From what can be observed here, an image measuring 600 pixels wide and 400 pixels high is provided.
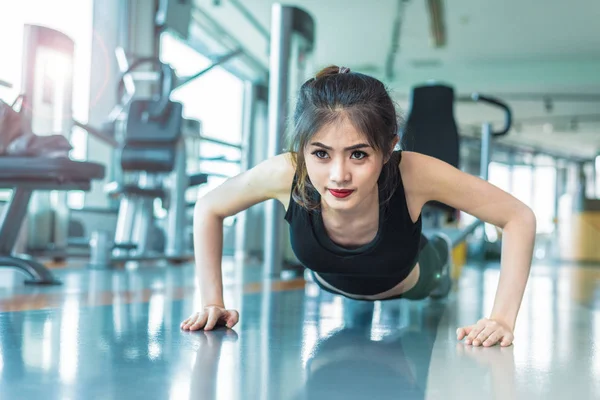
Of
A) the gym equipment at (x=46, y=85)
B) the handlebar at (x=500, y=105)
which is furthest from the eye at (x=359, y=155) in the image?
the handlebar at (x=500, y=105)

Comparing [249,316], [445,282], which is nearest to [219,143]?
[445,282]

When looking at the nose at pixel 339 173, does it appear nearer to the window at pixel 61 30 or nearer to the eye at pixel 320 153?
the eye at pixel 320 153

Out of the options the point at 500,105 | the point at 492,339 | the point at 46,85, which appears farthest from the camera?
the point at 500,105

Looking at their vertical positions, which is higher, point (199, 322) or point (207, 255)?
point (207, 255)

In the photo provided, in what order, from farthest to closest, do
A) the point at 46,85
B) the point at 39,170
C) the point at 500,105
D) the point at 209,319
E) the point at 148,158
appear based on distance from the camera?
the point at 148,158, the point at 500,105, the point at 46,85, the point at 39,170, the point at 209,319

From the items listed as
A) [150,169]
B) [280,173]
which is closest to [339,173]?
[280,173]

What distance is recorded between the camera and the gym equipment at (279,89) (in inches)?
143

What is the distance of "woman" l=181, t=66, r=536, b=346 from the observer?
1238 millimetres

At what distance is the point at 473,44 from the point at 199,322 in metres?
7.95

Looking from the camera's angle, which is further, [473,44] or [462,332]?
[473,44]

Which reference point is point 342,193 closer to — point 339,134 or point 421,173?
point 339,134

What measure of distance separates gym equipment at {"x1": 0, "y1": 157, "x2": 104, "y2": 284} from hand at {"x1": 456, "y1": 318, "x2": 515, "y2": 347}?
173 cm

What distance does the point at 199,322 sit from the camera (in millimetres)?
1457

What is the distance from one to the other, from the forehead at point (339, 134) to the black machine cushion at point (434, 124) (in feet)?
5.38
